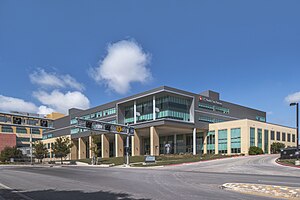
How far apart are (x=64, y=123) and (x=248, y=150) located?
213ft

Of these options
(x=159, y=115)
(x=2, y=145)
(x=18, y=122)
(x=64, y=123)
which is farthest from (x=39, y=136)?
(x=18, y=122)

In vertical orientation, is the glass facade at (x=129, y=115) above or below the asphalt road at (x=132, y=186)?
above

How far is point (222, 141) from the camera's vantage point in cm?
6456

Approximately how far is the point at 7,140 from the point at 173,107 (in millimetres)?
80284

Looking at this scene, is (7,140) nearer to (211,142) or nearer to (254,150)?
(211,142)

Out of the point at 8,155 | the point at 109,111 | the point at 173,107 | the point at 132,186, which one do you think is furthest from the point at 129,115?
the point at 132,186

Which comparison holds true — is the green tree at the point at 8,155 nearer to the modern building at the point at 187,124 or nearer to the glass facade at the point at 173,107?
the modern building at the point at 187,124

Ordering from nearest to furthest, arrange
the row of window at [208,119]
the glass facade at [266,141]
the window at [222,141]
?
the window at [222,141] < the glass facade at [266,141] < the row of window at [208,119]

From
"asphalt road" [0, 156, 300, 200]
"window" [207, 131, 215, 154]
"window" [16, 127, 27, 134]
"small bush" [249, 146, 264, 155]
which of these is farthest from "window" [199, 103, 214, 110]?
"window" [16, 127, 27, 134]

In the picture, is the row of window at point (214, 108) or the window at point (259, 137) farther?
the row of window at point (214, 108)

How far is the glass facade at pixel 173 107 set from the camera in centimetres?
6194

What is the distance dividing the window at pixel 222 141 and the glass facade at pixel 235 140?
178 cm

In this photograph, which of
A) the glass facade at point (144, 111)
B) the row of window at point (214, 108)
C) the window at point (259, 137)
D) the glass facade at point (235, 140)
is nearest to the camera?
the glass facade at point (235, 140)

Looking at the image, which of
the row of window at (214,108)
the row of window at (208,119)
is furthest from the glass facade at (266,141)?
the row of window at (214,108)
